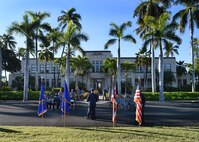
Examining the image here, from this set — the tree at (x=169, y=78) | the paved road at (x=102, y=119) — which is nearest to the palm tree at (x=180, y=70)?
the tree at (x=169, y=78)

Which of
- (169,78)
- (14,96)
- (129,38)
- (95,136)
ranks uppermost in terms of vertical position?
(129,38)

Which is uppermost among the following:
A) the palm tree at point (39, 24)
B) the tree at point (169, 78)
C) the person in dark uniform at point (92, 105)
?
the palm tree at point (39, 24)

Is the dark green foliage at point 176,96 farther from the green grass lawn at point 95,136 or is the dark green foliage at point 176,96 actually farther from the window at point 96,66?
the window at point 96,66

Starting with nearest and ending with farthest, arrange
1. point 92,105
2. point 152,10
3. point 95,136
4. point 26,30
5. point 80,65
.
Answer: point 95,136 → point 92,105 → point 26,30 → point 152,10 → point 80,65

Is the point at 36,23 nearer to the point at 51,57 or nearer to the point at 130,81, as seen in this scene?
the point at 51,57

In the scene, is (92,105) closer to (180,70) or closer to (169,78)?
(169,78)

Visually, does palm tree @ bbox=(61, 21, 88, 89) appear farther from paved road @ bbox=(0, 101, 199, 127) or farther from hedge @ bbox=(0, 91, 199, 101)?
paved road @ bbox=(0, 101, 199, 127)

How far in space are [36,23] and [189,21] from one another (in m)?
18.8

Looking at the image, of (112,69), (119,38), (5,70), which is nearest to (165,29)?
(119,38)

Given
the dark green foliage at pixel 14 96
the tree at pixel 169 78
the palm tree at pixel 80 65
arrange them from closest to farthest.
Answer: the dark green foliage at pixel 14 96 → the palm tree at pixel 80 65 → the tree at pixel 169 78

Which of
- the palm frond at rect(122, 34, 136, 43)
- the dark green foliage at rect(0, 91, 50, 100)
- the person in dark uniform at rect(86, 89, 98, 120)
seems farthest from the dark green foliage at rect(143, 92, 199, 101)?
the person in dark uniform at rect(86, 89, 98, 120)

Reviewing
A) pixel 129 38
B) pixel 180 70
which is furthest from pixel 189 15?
pixel 180 70

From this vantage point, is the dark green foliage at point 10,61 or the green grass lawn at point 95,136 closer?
the green grass lawn at point 95,136

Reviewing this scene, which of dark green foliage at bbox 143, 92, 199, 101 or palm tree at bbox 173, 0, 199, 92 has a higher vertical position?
palm tree at bbox 173, 0, 199, 92
